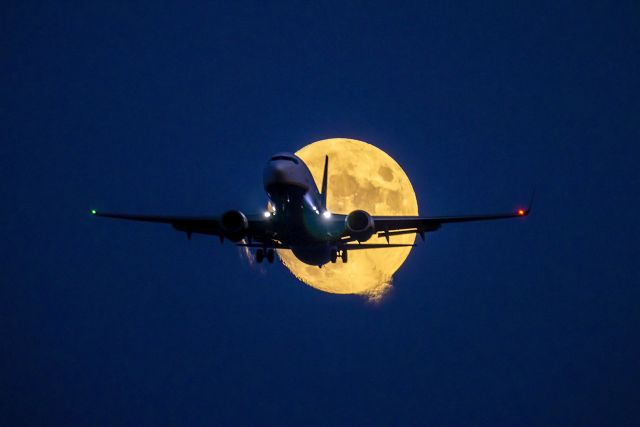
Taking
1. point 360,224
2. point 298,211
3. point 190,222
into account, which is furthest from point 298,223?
point 190,222

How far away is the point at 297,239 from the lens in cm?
4200

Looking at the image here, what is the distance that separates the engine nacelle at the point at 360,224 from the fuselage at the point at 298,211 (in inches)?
81.0

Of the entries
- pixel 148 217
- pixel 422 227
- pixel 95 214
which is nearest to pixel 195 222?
pixel 148 217

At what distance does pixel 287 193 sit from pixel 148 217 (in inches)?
400

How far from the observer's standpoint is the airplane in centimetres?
3922

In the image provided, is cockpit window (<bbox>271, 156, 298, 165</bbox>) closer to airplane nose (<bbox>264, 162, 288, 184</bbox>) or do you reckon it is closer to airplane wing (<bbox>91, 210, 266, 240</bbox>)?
airplane nose (<bbox>264, 162, 288, 184</bbox>)

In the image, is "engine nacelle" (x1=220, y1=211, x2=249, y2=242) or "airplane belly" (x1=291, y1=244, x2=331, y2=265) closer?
"engine nacelle" (x1=220, y1=211, x2=249, y2=242)

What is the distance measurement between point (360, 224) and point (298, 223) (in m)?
3.20

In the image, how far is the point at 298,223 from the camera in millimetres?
40469

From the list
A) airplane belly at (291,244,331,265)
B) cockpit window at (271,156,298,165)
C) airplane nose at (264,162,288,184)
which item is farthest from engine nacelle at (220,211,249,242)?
airplane belly at (291,244,331,265)

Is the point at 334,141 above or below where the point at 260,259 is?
above

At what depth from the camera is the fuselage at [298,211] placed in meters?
38.7

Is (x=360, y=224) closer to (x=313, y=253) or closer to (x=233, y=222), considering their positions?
(x=313, y=253)

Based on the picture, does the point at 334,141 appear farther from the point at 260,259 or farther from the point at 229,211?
the point at 229,211
